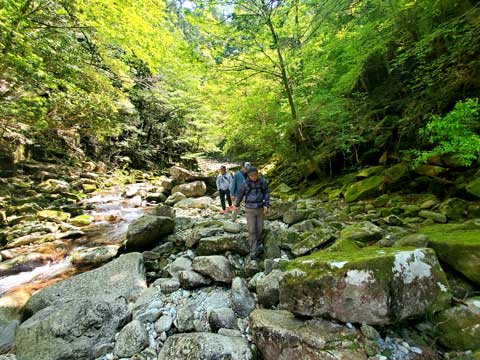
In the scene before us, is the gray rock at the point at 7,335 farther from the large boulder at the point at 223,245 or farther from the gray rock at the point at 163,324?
the large boulder at the point at 223,245

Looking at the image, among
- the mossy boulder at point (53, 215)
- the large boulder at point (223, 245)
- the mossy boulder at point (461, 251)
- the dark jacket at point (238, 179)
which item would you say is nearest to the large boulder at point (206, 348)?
the large boulder at point (223, 245)

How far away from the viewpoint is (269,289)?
12.0 feet

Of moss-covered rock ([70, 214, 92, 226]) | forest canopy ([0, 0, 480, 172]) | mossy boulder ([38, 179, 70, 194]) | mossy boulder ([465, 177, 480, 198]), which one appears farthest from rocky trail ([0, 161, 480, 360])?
mossy boulder ([38, 179, 70, 194])

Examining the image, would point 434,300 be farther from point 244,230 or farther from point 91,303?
point 91,303

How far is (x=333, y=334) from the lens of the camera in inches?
98.8

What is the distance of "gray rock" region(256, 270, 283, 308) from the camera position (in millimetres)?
3596

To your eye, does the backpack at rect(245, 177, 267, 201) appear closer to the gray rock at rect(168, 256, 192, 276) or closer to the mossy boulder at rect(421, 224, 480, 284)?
the gray rock at rect(168, 256, 192, 276)

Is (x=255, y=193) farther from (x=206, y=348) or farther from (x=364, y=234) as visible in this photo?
(x=206, y=348)

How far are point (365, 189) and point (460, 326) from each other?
19.9ft

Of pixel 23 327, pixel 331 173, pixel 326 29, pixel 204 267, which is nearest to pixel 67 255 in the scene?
pixel 23 327

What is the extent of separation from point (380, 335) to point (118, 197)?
15980 millimetres

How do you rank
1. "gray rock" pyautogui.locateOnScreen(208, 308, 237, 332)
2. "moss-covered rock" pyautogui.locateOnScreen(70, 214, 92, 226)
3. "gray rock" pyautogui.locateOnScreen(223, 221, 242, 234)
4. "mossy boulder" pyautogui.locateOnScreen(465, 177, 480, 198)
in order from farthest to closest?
1. "moss-covered rock" pyautogui.locateOnScreen(70, 214, 92, 226)
2. "gray rock" pyautogui.locateOnScreen(223, 221, 242, 234)
3. "mossy boulder" pyautogui.locateOnScreen(465, 177, 480, 198)
4. "gray rock" pyautogui.locateOnScreen(208, 308, 237, 332)

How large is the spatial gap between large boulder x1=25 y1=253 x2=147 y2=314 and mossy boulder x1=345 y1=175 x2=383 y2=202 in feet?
21.6

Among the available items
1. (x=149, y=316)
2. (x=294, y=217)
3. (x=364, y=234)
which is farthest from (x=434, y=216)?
(x=149, y=316)
